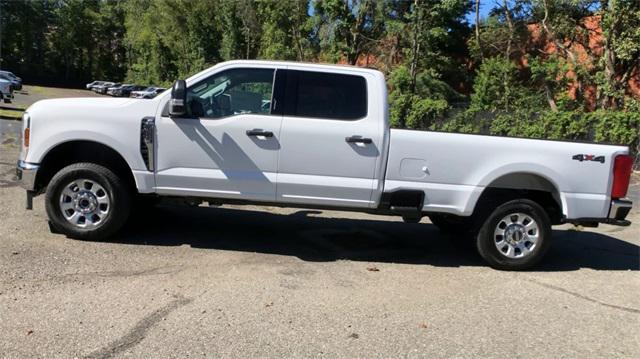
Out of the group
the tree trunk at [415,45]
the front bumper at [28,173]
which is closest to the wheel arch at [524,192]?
the front bumper at [28,173]

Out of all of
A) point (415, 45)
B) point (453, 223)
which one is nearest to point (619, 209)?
point (453, 223)

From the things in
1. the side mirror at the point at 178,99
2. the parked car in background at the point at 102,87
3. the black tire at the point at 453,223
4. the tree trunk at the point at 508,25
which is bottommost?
the parked car in background at the point at 102,87

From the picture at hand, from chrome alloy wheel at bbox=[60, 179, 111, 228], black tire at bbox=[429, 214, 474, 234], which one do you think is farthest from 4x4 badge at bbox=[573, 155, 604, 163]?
chrome alloy wheel at bbox=[60, 179, 111, 228]

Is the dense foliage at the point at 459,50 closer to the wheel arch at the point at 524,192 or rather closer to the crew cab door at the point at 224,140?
the wheel arch at the point at 524,192

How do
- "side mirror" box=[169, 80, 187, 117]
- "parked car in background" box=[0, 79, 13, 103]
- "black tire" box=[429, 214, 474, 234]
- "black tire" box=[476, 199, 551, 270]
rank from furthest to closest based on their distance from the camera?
"parked car in background" box=[0, 79, 13, 103] < "black tire" box=[429, 214, 474, 234] < "black tire" box=[476, 199, 551, 270] < "side mirror" box=[169, 80, 187, 117]

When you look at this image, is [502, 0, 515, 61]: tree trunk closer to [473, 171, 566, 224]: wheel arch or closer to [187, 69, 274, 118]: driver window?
[473, 171, 566, 224]: wheel arch

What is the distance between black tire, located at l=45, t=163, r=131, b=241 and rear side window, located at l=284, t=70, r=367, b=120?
80.2 inches

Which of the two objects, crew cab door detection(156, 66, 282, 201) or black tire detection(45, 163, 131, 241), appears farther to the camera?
black tire detection(45, 163, 131, 241)

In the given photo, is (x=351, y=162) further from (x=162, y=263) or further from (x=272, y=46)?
(x=272, y=46)

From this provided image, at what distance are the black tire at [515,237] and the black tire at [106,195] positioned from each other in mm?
4024

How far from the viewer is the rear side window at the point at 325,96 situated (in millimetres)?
5949

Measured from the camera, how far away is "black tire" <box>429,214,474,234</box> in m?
6.44

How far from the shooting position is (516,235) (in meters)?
6.25

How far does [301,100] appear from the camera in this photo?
19.6 feet
